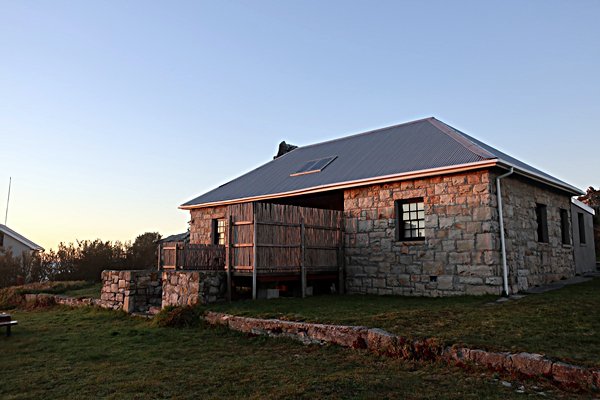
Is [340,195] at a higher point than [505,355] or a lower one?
higher

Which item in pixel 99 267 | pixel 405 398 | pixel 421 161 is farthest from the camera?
pixel 99 267

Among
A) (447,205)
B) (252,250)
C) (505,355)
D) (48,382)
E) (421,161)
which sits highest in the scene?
(421,161)

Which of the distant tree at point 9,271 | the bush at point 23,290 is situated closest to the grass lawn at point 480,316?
the bush at point 23,290

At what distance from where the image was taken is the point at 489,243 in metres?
10.5

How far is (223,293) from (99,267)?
12.2 meters

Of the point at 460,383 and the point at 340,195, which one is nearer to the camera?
the point at 460,383

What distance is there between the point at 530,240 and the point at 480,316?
17.9 ft

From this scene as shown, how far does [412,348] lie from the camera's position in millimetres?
5914

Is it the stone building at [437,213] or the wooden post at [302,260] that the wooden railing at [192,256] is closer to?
the stone building at [437,213]

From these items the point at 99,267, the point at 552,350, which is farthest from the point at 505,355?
the point at 99,267

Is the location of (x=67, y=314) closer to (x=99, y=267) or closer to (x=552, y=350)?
(x=99, y=267)

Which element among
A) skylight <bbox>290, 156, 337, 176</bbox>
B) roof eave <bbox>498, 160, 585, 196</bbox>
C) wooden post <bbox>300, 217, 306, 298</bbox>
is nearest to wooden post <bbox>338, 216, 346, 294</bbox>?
wooden post <bbox>300, 217, 306, 298</bbox>

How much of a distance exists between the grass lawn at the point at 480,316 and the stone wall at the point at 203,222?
6.88 meters

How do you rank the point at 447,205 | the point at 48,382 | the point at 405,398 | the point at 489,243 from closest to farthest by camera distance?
the point at 405,398 < the point at 48,382 < the point at 489,243 < the point at 447,205
